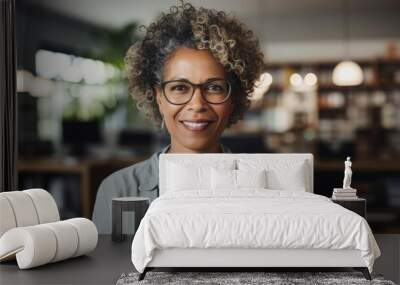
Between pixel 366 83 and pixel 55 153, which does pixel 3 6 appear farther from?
pixel 366 83

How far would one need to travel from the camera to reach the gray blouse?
7.22 metres

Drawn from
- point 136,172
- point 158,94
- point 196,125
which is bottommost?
point 136,172

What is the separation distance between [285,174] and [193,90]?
1295 mm

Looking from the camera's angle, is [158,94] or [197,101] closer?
[197,101]

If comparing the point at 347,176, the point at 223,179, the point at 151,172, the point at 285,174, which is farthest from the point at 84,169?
the point at 347,176

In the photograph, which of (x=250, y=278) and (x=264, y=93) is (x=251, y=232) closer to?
(x=250, y=278)

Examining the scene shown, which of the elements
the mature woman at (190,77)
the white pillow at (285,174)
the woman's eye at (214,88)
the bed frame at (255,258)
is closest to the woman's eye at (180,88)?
the mature woman at (190,77)

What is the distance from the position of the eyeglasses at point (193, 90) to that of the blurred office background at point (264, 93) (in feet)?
1.18

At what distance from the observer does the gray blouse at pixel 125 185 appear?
7219 mm

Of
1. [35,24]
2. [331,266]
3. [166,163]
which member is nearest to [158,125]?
[166,163]

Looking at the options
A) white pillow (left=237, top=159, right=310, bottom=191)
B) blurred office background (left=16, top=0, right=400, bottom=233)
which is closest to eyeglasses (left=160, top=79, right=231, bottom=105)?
blurred office background (left=16, top=0, right=400, bottom=233)

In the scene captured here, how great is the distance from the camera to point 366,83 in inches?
283

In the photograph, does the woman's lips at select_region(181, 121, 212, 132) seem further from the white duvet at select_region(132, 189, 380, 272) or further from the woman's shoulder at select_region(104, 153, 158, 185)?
the white duvet at select_region(132, 189, 380, 272)

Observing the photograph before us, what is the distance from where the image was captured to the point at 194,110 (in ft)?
23.2
